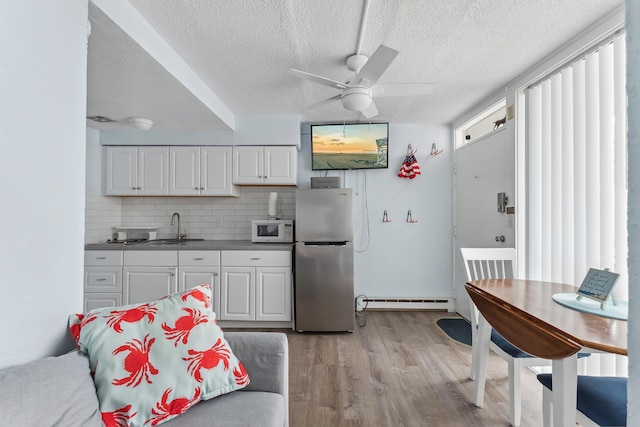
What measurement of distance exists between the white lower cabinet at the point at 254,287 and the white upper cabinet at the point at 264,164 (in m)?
0.90

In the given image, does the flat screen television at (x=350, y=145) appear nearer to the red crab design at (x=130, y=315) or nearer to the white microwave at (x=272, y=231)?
the white microwave at (x=272, y=231)

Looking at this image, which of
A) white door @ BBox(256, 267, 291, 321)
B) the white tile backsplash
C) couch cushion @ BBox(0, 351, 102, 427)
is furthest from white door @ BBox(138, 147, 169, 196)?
couch cushion @ BBox(0, 351, 102, 427)

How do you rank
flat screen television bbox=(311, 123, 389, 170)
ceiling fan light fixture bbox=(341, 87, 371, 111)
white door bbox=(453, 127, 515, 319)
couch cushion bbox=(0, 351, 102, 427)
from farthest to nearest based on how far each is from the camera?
flat screen television bbox=(311, 123, 389, 170), white door bbox=(453, 127, 515, 319), ceiling fan light fixture bbox=(341, 87, 371, 111), couch cushion bbox=(0, 351, 102, 427)

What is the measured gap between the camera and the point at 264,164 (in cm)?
355

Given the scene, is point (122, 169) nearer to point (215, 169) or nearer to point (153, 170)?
point (153, 170)

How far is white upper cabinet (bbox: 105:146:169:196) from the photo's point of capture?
357cm

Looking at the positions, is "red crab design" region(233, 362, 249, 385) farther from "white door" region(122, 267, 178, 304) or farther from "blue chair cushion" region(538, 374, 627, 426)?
"white door" region(122, 267, 178, 304)

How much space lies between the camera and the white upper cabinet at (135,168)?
3568 mm

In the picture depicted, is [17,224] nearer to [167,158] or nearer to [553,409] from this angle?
[553,409]

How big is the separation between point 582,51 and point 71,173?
3.00 m

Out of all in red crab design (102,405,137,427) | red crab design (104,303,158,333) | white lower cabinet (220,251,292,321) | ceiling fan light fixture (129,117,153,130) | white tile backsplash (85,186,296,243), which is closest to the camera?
red crab design (102,405,137,427)

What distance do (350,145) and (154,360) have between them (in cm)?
315

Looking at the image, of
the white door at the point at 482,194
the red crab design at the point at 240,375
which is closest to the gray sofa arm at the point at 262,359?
the red crab design at the point at 240,375

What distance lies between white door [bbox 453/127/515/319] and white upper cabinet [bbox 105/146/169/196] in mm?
3489
